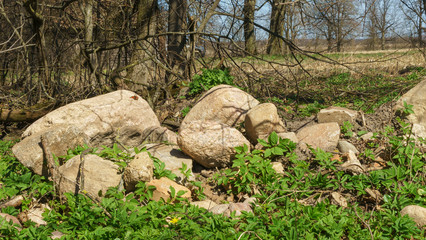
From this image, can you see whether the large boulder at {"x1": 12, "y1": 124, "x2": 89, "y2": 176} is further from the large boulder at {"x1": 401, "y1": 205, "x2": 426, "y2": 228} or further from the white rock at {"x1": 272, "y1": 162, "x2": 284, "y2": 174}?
the large boulder at {"x1": 401, "y1": 205, "x2": 426, "y2": 228}

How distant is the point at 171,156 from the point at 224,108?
1.33m

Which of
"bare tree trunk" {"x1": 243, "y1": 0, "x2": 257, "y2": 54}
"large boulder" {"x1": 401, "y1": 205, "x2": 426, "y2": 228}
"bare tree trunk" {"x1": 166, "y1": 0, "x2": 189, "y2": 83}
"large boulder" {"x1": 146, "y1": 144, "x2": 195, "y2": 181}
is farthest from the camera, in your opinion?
"bare tree trunk" {"x1": 166, "y1": 0, "x2": 189, "y2": 83}

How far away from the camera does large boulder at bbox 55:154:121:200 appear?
12.9ft

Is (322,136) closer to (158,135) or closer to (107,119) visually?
(158,135)

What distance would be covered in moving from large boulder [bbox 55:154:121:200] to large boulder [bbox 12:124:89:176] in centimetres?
40

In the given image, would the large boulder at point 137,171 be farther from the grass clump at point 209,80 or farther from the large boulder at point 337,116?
the grass clump at point 209,80

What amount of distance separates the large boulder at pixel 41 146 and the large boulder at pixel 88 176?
398 mm

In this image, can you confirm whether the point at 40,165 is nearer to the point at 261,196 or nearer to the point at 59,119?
the point at 59,119

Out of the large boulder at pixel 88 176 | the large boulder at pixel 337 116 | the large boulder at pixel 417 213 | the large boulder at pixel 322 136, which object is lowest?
the large boulder at pixel 417 213

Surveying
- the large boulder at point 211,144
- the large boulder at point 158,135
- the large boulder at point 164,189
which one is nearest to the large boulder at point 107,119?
the large boulder at point 158,135

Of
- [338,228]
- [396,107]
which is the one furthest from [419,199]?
[396,107]

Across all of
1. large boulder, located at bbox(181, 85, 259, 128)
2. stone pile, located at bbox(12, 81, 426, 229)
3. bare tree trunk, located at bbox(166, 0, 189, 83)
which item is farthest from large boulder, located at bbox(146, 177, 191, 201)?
bare tree trunk, located at bbox(166, 0, 189, 83)

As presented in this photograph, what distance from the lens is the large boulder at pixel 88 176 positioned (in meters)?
3.93

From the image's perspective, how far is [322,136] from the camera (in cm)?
502
